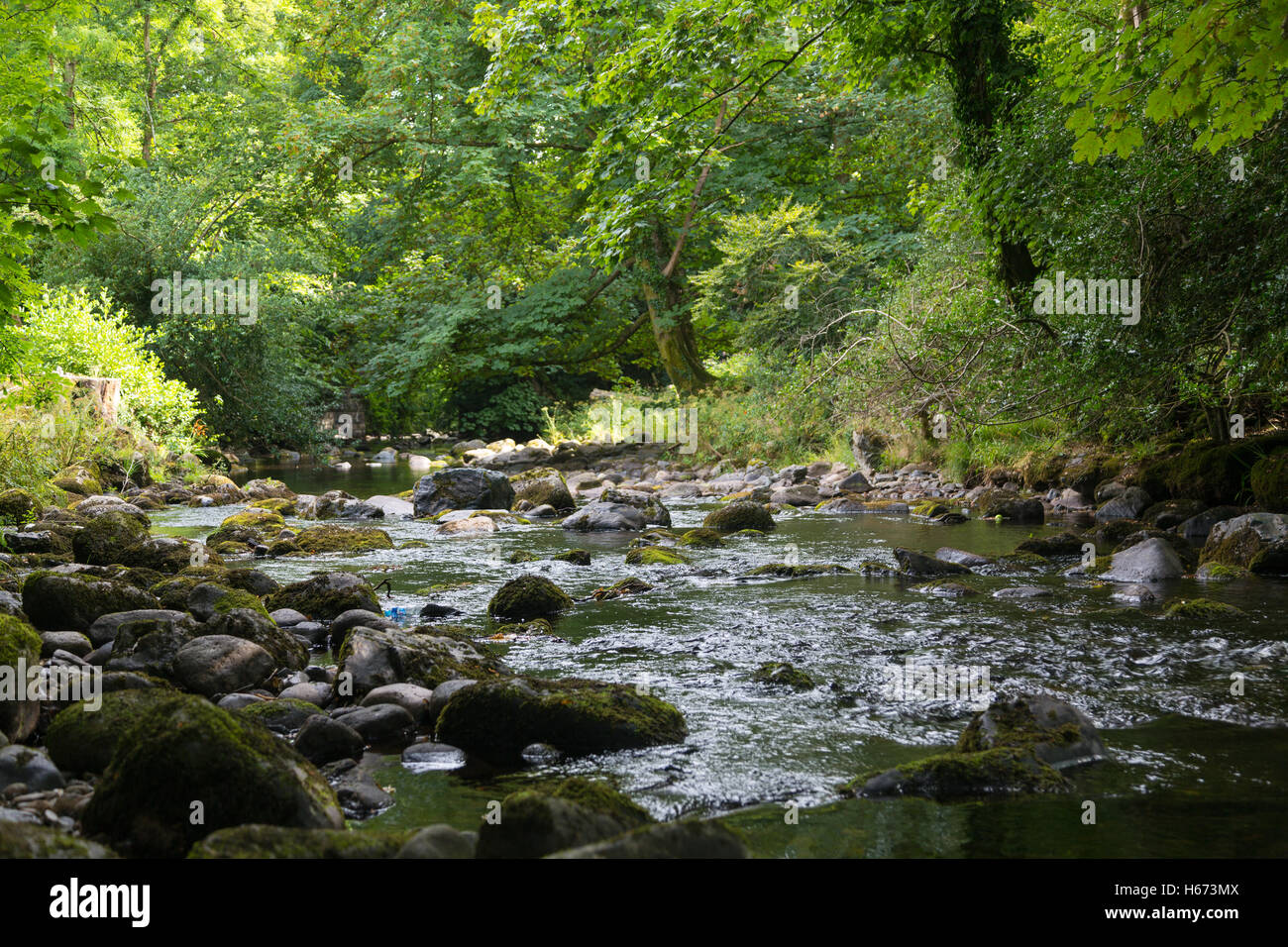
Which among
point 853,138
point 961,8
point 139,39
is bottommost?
point 961,8

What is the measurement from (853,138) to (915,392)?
11175 millimetres

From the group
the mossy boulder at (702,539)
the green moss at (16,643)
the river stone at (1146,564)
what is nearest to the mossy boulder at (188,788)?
the green moss at (16,643)

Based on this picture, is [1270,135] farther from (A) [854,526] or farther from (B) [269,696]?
(B) [269,696]

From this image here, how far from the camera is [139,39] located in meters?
27.4

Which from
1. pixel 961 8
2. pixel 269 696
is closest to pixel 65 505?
pixel 269 696

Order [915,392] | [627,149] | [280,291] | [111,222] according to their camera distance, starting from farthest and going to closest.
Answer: [280,291]
[915,392]
[627,149]
[111,222]

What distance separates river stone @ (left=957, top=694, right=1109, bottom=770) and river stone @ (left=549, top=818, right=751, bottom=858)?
5.42 ft

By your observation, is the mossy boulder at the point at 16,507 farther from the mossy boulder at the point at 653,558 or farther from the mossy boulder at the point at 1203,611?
the mossy boulder at the point at 1203,611

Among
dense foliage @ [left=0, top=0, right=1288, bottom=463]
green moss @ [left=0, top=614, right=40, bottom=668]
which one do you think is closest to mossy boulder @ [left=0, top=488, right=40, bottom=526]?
dense foliage @ [left=0, top=0, right=1288, bottom=463]

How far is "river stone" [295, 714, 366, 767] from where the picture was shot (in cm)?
394

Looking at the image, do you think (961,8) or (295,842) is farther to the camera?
(961,8)

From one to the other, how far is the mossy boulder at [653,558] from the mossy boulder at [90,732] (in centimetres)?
555

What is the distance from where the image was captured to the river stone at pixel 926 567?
7.90 metres

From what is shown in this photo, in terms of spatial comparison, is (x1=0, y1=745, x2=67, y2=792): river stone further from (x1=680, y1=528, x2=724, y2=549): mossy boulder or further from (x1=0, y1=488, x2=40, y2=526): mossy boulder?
(x1=680, y1=528, x2=724, y2=549): mossy boulder
